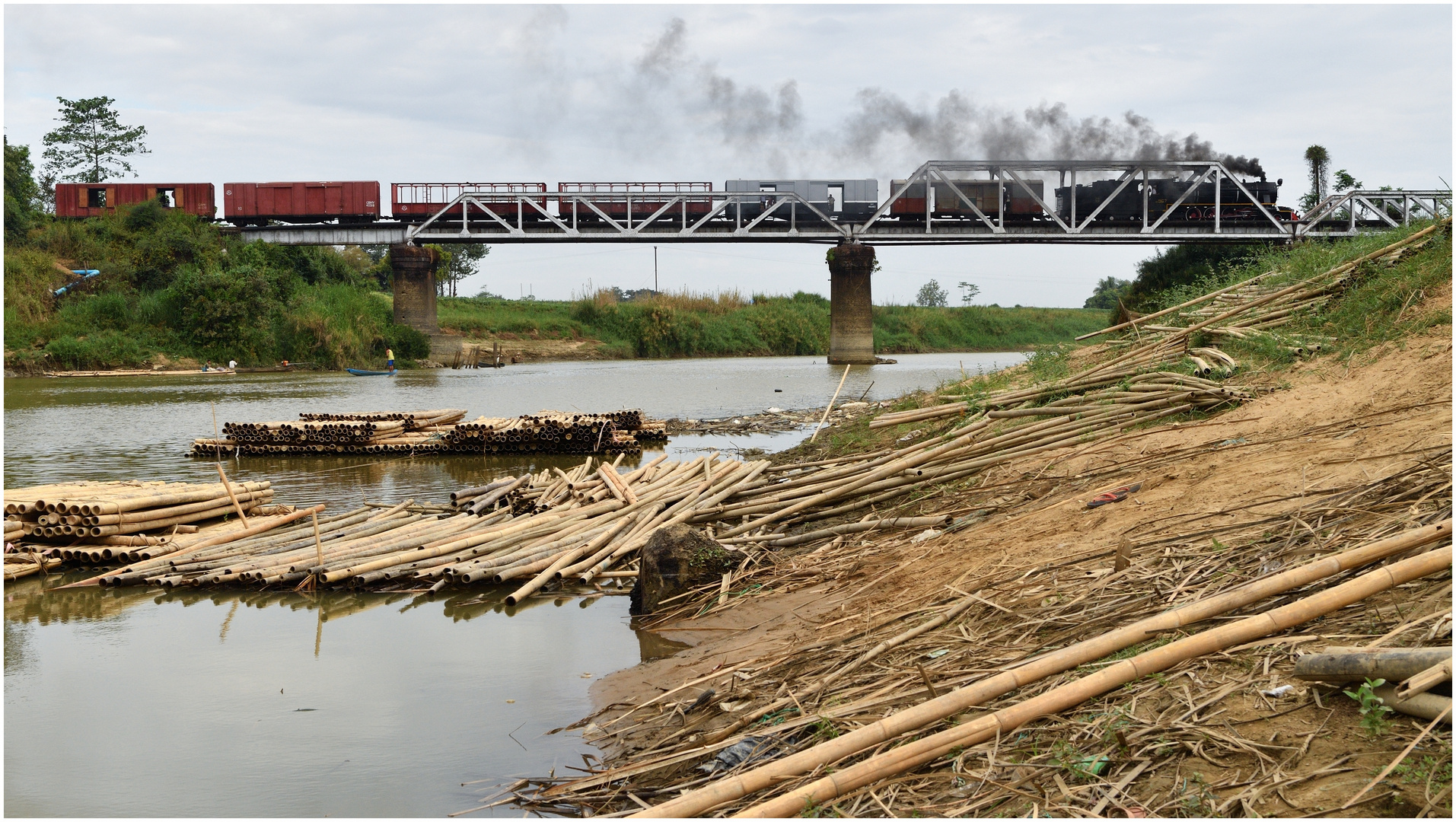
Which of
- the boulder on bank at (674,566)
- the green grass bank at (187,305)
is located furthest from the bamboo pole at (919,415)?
the green grass bank at (187,305)

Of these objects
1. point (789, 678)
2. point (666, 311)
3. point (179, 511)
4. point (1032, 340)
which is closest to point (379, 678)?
point (789, 678)

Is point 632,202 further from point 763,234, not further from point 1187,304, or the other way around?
point 1187,304

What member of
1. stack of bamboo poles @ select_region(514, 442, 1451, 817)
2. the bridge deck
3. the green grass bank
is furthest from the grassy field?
stack of bamboo poles @ select_region(514, 442, 1451, 817)

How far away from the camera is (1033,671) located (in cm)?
404

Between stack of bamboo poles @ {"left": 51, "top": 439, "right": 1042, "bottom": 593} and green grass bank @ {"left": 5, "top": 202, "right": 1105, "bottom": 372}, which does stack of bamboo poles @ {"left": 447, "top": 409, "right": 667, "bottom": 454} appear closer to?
stack of bamboo poles @ {"left": 51, "top": 439, "right": 1042, "bottom": 593}

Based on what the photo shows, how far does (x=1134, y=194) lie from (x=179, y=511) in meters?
47.7

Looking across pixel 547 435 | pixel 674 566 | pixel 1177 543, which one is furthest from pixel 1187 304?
pixel 547 435

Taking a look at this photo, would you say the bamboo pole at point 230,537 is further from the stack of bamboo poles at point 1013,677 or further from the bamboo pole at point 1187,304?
the bamboo pole at point 1187,304

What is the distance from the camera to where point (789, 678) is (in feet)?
17.0

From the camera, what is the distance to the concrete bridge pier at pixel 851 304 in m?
54.0

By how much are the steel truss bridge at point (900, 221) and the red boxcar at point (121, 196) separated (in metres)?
3.78

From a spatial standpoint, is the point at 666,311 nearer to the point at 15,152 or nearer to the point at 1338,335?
the point at 15,152

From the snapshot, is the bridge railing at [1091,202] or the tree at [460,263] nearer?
the bridge railing at [1091,202]

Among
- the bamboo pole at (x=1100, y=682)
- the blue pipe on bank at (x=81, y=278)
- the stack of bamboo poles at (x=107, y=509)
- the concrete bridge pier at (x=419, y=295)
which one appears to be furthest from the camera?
the concrete bridge pier at (x=419, y=295)
